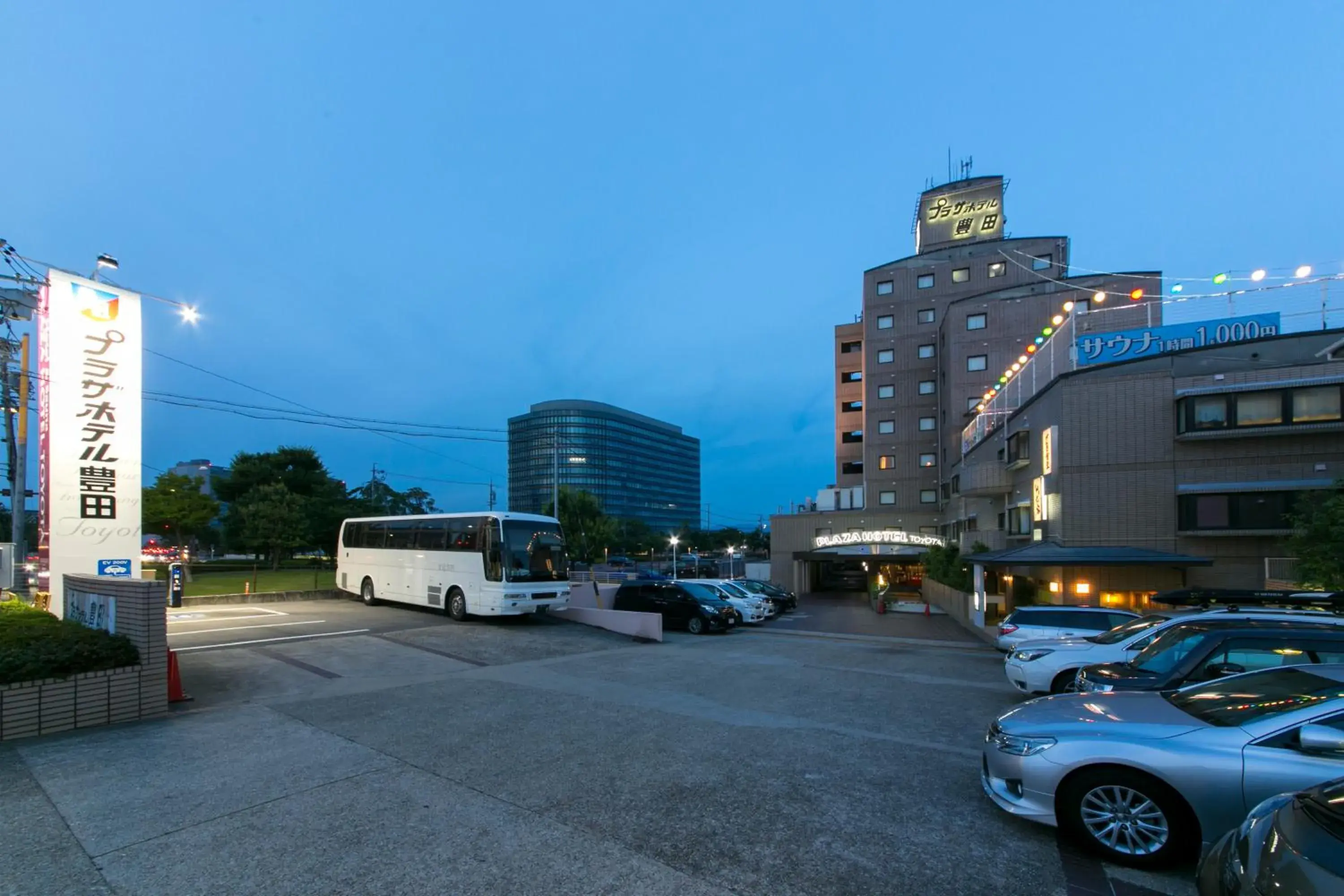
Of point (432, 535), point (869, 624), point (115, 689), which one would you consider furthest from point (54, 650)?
point (869, 624)

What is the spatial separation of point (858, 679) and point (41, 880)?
10303 millimetres

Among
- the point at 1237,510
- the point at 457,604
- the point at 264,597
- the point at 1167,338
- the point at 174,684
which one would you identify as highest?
the point at 1167,338

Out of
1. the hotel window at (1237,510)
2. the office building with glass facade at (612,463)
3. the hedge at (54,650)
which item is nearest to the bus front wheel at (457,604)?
the hedge at (54,650)

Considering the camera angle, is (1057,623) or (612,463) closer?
(1057,623)

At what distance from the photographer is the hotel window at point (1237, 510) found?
1630cm

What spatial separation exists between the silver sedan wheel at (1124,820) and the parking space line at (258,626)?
17.0 metres

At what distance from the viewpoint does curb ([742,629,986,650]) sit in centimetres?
1811

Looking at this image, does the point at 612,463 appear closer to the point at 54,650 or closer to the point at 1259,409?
the point at 1259,409

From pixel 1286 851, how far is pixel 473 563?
54.8ft

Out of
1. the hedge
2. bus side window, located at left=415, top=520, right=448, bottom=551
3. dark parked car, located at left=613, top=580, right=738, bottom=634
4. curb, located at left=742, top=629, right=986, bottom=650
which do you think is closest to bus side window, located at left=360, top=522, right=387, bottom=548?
bus side window, located at left=415, top=520, right=448, bottom=551

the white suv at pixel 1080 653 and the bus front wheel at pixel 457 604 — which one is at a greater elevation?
the white suv at pixel 1080 653

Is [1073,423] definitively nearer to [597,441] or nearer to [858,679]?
[858,679]

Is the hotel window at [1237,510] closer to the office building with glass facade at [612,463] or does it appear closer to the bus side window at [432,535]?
the bus side window at [432,535]

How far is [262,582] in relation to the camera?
3027cm
